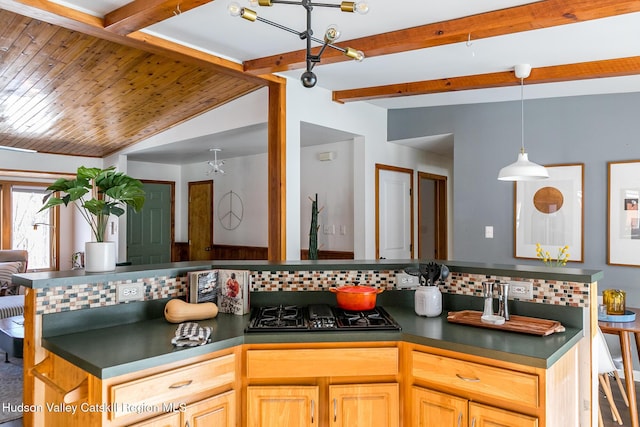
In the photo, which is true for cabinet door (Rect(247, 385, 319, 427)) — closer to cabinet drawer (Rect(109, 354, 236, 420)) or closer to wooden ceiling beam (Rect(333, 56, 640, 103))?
cabinet drawer (Rect(109, 354, 236, 420))

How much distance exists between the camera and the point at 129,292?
212 cm

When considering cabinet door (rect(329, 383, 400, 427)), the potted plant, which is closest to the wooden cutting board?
cabinet door (rect(329, 383, 400, 427))

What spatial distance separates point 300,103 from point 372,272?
207 centimetres

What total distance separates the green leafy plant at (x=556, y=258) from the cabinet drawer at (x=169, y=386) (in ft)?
10.1

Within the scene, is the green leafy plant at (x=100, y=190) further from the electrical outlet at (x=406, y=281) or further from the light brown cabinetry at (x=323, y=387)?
the electrical outlet at (x=406, y=281)

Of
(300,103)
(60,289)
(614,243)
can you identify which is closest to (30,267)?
(300,103)

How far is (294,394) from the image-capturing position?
73.4 inches

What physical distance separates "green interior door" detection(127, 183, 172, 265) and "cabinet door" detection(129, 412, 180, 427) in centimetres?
573

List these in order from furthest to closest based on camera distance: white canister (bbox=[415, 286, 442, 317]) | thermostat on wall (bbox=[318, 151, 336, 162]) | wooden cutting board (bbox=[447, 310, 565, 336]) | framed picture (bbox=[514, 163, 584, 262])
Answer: thermostat on wall (bbox=[318, 151, 336, 162]), framed picture (bbox=[514, 163, 584, 262]), white canister (bbox=[415, 286, 442, 317]), wooden cutting board (bbox=[447, 310, 565, 336])

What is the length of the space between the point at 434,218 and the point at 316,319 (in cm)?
455

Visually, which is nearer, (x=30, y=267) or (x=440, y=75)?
(x=440, y=75)

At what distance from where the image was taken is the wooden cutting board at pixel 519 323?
6.07ft

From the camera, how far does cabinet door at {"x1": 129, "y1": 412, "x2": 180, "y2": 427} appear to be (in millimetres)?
1571

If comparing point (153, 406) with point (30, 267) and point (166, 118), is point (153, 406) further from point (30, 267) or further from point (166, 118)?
point (30, 267)
